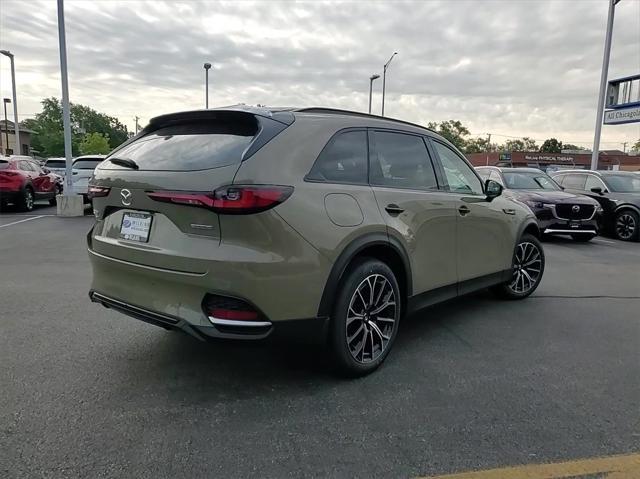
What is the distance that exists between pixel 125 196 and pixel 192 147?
1.76 ft

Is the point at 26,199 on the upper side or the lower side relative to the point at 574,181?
lower

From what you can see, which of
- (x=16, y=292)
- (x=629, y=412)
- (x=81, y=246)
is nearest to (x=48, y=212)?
(x=81, y=246)

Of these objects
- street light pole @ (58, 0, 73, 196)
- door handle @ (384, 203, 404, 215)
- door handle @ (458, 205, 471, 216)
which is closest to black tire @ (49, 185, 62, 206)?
street light pole @ (58, 0, 73, 196)

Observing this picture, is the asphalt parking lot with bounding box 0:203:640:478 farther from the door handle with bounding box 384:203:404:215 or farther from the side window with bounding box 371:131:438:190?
the side window with bounding box 371:131:438:190

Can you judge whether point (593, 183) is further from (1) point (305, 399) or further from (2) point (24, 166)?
(2) point (24, 166)

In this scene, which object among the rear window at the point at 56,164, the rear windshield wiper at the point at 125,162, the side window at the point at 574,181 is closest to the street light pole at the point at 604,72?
the side window at the point at 574,181

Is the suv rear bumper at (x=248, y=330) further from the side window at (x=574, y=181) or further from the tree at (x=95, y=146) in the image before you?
the tree at (x=95, y=146)

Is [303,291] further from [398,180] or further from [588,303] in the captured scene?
[588,303]

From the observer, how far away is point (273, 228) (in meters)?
2.81

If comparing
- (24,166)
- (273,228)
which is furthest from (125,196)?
(24,166)

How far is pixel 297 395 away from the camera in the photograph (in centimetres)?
320

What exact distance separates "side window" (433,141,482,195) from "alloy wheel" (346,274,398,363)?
→ 1353 mm

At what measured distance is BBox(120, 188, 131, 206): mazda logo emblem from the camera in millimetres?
3170

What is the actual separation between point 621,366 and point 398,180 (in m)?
2.23
